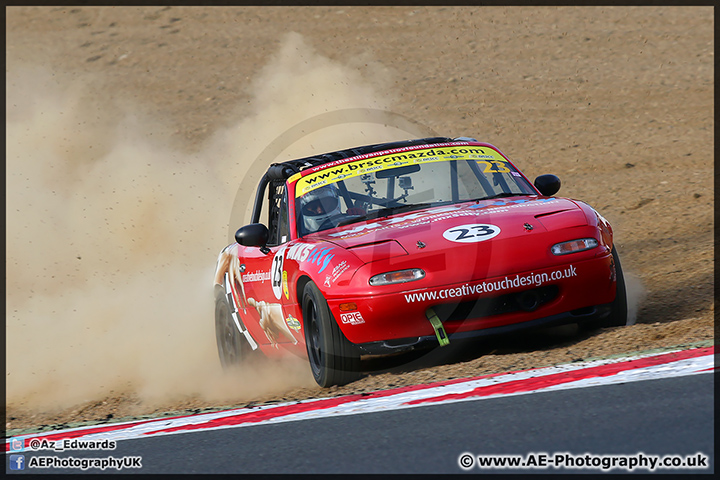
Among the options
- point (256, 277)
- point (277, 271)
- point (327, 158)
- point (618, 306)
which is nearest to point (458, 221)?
point (618, 306)

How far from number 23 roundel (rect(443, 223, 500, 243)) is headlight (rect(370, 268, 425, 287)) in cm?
32

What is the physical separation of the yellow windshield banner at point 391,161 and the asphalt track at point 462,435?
2.58 meters

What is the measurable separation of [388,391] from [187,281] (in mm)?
7279

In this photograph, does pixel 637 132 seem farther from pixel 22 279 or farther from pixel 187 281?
pixel 22 279

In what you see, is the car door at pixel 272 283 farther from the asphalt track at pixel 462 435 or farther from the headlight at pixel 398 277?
the asphalt track at pixel 462 435

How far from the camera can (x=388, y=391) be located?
5488mm

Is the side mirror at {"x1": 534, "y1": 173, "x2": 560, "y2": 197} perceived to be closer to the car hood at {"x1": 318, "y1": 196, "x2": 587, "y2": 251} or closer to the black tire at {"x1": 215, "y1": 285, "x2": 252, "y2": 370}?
the car hood at {"x1": 318, "y1": 196, "x2": 587, "y2": 251}

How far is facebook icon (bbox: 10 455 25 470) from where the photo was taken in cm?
469

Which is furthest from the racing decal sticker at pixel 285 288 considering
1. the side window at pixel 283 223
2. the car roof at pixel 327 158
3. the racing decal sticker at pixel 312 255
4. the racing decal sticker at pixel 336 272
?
the car roof at pixel 327 158

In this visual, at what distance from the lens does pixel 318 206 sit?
6977 millimetres

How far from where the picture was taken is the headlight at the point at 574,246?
5848mm

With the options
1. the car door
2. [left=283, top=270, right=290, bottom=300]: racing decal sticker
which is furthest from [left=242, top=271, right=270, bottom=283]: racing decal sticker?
[left=283, top=270, right=290, bottom=300]: racing decal sticker

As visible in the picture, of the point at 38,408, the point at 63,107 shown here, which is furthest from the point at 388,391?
the point at 63,107

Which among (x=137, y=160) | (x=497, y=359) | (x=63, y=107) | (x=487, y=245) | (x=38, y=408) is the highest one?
(x=63, y=107)
